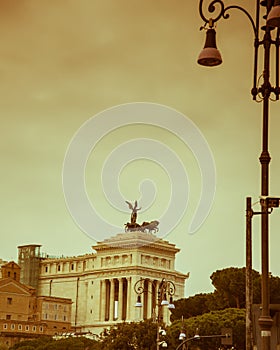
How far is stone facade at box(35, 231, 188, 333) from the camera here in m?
129

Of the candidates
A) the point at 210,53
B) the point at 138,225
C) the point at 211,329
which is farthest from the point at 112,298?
the point at 210,53

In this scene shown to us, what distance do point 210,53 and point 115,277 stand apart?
119924mm

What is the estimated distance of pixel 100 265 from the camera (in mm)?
135750

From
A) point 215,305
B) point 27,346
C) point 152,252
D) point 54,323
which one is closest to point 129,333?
point 215,305

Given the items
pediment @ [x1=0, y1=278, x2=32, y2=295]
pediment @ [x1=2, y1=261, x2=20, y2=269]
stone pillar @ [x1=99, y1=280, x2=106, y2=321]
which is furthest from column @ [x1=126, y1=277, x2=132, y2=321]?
pediment @ [x1=2, y1=261, x2=20, y2=269]

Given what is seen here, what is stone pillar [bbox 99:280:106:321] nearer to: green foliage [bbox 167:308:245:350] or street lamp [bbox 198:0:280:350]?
green foliage [bbox 167:308:245:350]

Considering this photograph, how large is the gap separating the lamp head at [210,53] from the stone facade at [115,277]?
113264mm

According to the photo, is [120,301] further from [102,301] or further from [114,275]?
[114,275]

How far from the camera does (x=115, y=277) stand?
13175cm

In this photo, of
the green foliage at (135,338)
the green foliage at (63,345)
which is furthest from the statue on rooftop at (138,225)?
the green foliage at (135,338)

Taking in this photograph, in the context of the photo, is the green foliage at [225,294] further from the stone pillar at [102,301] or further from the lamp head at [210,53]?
the lamp head at [210,53]

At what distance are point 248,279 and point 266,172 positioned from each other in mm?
12311

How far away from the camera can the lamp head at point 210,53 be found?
13.1 meters

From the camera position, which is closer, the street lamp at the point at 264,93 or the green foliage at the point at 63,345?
the street lamp at the point at 264,93
